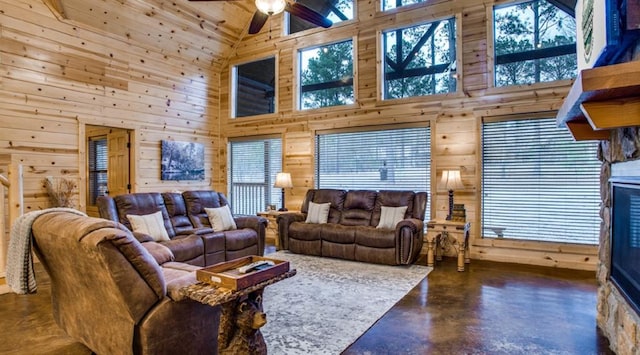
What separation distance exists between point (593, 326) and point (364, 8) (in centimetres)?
532

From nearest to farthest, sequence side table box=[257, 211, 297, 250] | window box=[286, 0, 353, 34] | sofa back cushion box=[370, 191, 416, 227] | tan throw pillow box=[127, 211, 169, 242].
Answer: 1. tan throw pillow box=[127, 211, 169, 242]
2. sofa back cushion box=[370, 191, 416, 227]
3. side table box=[257, 211, 297, 250]
4. window box=[286, 0, 353, 34]

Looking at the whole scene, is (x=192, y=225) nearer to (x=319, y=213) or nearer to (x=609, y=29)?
(x=319, y=213)

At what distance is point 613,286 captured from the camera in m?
2.52

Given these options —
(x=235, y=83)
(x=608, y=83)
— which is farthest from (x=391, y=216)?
(x=235, y=83)

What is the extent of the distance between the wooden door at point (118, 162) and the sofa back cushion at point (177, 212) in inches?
70.3

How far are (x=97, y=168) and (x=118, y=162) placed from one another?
137cm

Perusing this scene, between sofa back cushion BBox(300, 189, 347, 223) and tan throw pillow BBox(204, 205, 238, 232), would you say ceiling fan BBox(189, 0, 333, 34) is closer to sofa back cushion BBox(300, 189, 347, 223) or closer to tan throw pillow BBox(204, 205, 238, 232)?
tan throw pillow BBox(204, 205, 238, 232)

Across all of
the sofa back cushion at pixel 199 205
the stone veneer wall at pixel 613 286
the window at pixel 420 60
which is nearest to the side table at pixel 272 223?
the sofa back cushion at pixel 199 205

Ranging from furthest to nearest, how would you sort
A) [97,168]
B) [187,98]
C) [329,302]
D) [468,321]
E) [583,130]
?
[97,168] < [187,98] < [329,302] < [468,321] < [583,130]

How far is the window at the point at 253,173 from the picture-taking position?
7047 millimetres

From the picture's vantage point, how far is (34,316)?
10.1 feet

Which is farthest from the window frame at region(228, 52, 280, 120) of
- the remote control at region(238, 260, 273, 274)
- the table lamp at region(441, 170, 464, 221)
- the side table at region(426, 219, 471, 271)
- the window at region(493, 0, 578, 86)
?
the remote control at region(238, 260, 273, 274)

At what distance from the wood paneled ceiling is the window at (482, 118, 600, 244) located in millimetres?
4288

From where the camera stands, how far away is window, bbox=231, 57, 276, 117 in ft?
23.5
